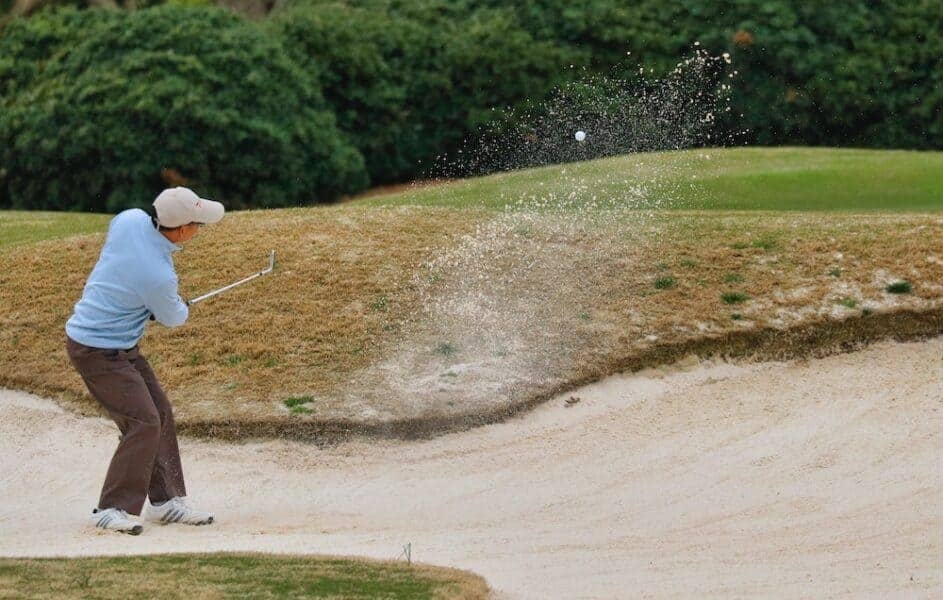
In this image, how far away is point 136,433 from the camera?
28.5ft

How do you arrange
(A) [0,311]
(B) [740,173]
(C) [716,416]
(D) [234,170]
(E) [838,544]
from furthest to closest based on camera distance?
1. (D) [234,170]
2. (B) [740,173]
3. (A) [0,311]
4. (C) [716,416]
5. (E) [838,544]

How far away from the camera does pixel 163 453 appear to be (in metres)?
9.06

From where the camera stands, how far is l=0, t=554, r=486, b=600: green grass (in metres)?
7.37

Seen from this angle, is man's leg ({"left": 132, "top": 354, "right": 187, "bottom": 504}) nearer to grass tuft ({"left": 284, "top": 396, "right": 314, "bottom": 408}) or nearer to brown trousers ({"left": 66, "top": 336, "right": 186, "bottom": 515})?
brown trousers ({"left": 66, "top": 336, "right": 186, "bottom": 515})

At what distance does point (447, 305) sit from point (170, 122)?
678 centimetres

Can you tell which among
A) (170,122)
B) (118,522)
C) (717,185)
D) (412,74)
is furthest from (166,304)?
(412,74)

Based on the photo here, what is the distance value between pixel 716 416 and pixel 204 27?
10.3 metres

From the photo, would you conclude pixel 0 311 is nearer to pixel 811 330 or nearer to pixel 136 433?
pixel 136 433

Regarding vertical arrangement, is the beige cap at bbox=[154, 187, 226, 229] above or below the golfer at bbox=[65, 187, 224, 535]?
above

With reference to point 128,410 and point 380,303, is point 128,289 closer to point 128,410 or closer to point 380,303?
point 128,410

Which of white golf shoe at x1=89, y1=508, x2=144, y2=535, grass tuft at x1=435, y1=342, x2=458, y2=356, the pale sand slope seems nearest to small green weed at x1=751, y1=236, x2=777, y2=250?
the pale sand slope

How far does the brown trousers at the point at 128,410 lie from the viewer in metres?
8.63

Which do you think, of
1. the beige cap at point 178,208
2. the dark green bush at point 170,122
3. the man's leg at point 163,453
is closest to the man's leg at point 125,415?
the man's leg at point 163,453

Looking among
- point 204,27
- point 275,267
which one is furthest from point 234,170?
point 275,267
